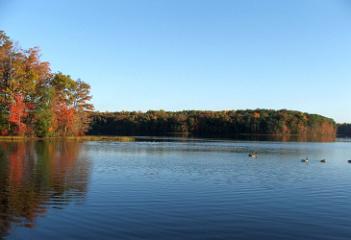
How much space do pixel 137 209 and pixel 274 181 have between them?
12.7 m

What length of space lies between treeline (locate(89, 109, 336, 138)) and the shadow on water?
123874 millimetres

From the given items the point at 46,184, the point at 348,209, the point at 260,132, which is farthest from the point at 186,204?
the point at 260,132

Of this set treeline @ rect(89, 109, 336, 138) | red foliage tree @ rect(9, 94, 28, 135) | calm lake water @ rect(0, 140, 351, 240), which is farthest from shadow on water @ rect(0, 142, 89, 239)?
treeline @ rect(89, 109, 336, 138)

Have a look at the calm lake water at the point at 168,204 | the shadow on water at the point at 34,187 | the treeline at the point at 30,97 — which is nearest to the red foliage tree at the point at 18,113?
the treeline at the point at 30,97

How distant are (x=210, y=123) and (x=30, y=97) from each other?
329 feet

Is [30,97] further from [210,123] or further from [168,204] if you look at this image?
[210,123]

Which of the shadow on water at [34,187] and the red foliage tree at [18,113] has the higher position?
the red foliage tree at [18,113]

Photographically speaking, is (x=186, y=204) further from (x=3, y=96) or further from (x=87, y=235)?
(x=3, y=96)

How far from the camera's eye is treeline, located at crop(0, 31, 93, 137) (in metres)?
68.6

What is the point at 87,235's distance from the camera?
1377cm

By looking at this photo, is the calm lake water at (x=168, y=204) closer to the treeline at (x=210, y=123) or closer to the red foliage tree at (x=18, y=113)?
the red foliage tree at (x=18, y=113)

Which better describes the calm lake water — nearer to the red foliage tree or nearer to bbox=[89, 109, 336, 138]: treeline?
the red foliage tree

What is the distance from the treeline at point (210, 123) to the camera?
15950cm

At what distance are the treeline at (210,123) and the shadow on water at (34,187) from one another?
406 feet
